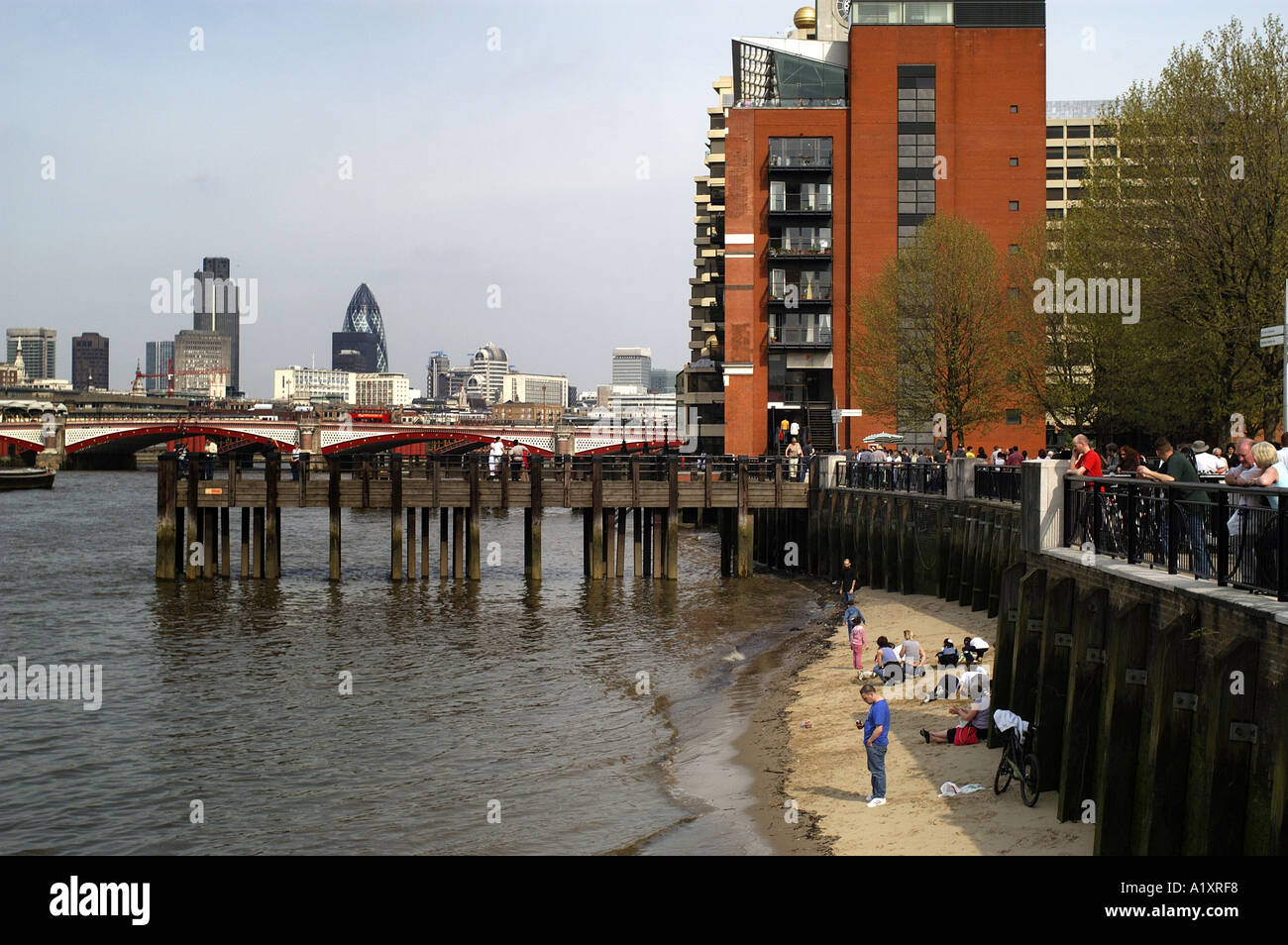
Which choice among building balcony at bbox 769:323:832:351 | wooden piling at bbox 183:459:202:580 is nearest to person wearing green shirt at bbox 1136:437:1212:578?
wooden piling at bbox 183:459:202:580

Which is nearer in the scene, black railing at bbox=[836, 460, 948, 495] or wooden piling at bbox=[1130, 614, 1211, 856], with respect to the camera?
wooden piling at bbox=[1130, 614, 1211, 856]

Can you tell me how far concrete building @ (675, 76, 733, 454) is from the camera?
279 ft

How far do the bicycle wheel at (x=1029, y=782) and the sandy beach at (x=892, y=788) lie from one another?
4.7 inches

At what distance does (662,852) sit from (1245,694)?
23.4ft

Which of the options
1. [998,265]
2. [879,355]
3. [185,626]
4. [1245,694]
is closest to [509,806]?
[1245,694]

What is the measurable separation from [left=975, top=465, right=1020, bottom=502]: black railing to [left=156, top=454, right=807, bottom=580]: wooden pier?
535 inches

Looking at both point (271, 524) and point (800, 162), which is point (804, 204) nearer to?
point (800, 162)

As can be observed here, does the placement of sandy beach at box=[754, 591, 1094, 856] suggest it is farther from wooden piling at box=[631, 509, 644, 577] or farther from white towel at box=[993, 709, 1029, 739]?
wooden piling at box=[631, 509, 644, 577]

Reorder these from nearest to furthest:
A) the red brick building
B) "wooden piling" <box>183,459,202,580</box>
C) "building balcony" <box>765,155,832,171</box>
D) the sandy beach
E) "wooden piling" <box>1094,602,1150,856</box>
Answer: "wooden piling" <box>1094,602,1150,856</box>, the sandy beach, "wooden piling" <box>183,459,202,580</box>, the red brick building, "building balcony" <box>765,155,832,171</box>

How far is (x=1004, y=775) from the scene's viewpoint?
1507cm

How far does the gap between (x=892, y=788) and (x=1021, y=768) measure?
6.73 ft

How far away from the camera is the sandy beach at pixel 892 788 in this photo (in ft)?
45.1

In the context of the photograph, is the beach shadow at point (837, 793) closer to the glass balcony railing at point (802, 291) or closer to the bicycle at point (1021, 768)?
the bicycle at point (1021, 768)

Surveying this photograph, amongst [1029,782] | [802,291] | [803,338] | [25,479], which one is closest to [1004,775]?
[1029,782]
